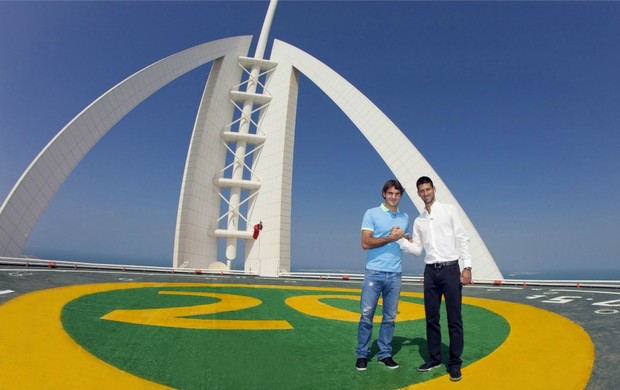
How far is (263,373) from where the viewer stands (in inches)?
124

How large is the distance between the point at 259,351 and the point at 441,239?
2.27 meters

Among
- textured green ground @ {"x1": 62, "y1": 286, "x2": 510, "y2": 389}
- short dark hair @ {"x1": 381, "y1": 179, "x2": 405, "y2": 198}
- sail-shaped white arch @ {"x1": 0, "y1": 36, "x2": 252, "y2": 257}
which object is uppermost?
sail-shaped white arch @ {"x1": 0, "y1": 36, "x2": 252, "y2": 257}

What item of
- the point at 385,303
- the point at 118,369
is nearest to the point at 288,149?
the point at 385,303

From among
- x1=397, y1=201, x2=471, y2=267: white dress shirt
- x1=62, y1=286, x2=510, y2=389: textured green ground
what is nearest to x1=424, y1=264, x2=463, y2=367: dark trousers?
x1=397, y1=201, x2=471, y2=267: white dress shirt

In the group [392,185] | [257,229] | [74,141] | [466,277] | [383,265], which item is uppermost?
[74,141]

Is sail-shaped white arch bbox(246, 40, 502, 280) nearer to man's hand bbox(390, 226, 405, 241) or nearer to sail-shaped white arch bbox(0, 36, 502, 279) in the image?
sail-shaped white arch bbox(0, 36, 502, 279)

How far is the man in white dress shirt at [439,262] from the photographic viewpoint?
11.2 ft

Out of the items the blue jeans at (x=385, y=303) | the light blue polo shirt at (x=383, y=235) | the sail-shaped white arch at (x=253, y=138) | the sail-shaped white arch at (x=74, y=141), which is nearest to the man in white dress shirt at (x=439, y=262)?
the light blue polo shirt at (x=383, y=235)

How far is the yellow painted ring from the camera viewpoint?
2768 millimetres

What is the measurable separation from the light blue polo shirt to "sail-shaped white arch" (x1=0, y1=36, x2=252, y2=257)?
51.0ft

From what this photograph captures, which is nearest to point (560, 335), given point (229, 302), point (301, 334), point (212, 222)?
point (301, 334)

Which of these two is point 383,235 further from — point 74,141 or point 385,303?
point 74,141

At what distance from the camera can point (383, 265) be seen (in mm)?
3619

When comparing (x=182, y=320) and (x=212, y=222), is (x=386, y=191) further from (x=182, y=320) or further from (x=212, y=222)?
(x=212, y=222)
